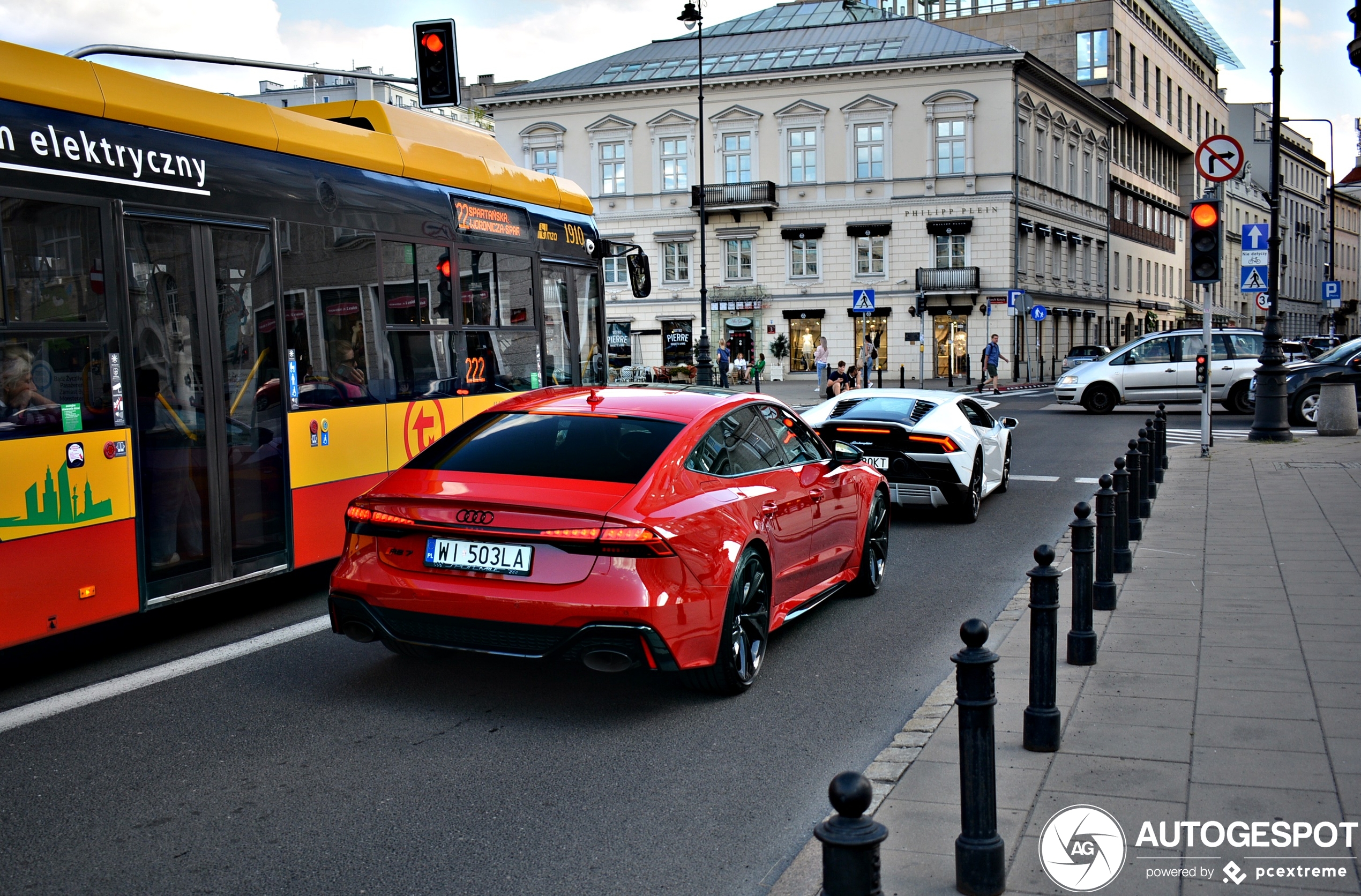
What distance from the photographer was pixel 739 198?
55.5 metres

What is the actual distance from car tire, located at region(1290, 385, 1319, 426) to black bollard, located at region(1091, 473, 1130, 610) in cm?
1844

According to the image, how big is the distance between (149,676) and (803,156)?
51.8m

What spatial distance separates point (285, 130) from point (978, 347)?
4852 cm

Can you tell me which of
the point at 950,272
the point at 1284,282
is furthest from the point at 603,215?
the point at 1284,282

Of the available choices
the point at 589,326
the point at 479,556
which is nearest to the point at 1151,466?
the point at 589,326

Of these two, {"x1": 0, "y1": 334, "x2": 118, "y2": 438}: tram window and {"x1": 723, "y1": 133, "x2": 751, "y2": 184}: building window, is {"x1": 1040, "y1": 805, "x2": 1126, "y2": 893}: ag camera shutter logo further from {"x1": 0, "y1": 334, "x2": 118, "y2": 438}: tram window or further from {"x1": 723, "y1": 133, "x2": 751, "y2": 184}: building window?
{"x1": 723, "y1": 133, "x2": 751, "y2": 184}: building window

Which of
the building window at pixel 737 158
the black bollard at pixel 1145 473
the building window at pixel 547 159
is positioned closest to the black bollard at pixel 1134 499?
the black bollard at pixel 1145 473

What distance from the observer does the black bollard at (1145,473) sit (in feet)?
37.6

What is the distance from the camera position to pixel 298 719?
5660mm

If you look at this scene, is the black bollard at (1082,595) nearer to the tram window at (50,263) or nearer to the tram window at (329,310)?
the tram window at (329,310)

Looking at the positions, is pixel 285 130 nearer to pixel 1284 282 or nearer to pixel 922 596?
pixel 922 596

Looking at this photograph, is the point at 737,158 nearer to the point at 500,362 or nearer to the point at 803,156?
the point at 803,156

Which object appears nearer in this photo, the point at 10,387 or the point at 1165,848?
the point at 1165,848

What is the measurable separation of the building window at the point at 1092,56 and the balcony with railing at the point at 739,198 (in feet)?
86.9
